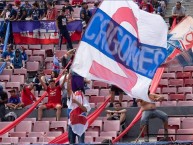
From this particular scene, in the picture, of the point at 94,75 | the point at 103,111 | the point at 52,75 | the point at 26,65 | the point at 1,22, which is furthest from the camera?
the point at 1,22

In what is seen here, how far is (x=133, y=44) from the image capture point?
1548 cm

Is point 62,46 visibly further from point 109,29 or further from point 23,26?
point 109,29

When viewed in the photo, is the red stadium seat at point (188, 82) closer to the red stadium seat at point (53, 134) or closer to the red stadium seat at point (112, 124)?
the red stadium seat at point (112, 124)

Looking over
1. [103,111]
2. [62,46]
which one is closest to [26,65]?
[62,46]

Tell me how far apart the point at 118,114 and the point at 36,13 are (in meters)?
8.46

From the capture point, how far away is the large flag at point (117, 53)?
49.9ft

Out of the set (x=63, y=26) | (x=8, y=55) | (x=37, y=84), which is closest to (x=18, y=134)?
(x=37, y=84)

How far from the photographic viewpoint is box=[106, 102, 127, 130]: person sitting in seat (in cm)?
2231

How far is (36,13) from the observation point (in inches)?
1192

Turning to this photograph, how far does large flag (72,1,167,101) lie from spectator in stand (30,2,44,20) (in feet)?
47.9

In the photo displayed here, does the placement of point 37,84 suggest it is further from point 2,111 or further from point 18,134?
point 18,134

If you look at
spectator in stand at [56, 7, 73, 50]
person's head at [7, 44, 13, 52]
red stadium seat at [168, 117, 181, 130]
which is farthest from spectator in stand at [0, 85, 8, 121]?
spectator in stand at [56, 7, 73, 50]

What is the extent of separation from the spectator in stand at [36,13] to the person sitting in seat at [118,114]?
8022 millimetres

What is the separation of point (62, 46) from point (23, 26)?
1.53m
